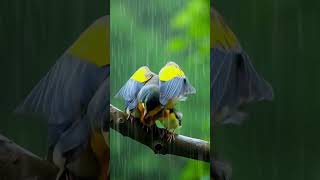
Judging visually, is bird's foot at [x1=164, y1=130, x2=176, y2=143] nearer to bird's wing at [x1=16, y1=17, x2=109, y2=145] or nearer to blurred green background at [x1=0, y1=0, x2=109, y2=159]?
bird's wing at [x1=16, y1=17, x2=109, y2=145]

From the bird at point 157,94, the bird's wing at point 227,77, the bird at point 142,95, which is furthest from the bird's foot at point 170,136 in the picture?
the bird's wing at point 227,77

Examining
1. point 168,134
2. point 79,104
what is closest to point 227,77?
point 168,134

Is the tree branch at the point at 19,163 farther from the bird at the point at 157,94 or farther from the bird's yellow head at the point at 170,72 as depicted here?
the bird's yellow head at the point at 170,72

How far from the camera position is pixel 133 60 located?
15.8 ft

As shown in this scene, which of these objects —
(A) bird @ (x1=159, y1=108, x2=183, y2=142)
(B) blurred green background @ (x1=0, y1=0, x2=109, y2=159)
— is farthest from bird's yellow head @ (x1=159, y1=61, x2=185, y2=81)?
(B) blurred green background @ (x1=0, y1=0, x2=109, y2=159)

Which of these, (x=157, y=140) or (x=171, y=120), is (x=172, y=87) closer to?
(x=171, y=120)

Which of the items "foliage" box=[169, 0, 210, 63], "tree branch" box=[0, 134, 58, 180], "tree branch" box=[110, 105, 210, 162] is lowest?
"tree branch" box=[0, 134, 58, 180]

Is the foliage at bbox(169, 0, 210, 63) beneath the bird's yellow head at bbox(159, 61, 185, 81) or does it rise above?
above

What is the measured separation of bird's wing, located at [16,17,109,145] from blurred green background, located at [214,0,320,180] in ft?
3.15

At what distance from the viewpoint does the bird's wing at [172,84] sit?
15.7 ft

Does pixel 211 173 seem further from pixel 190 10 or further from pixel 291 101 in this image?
pixel 190 10

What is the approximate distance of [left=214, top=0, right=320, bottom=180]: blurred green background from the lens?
4.75 meters

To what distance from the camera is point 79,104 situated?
4.82 m

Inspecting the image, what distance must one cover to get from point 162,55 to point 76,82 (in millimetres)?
683
